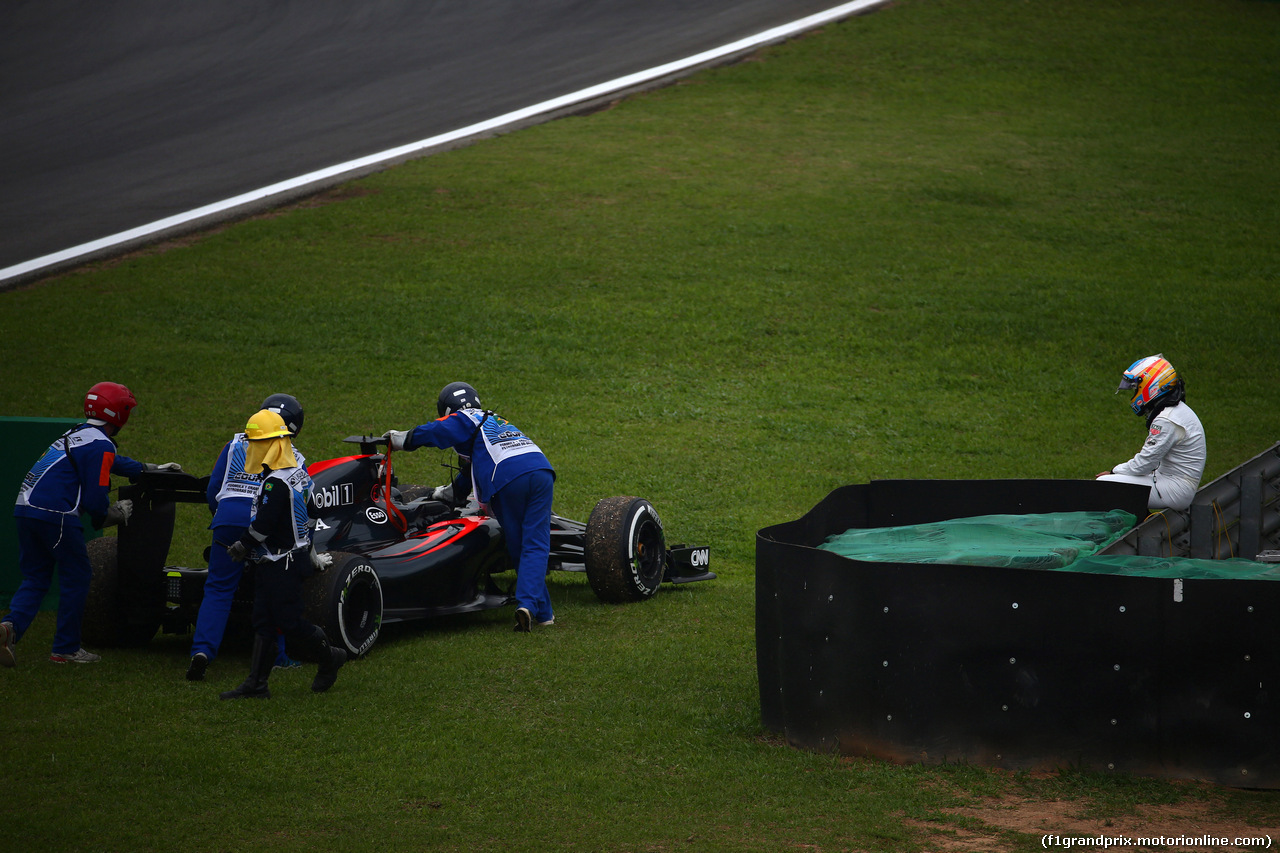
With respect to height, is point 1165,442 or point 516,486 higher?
point 1165,442

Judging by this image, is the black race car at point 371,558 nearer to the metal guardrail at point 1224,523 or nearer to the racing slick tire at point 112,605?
the racing slick tire at point 112,605

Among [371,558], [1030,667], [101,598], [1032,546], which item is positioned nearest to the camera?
[1030,667]

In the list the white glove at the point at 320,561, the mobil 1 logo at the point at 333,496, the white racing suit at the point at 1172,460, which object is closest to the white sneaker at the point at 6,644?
the white glove at the point at 320,561

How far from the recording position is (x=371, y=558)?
9.26 metres

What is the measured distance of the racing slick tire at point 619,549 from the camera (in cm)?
1041

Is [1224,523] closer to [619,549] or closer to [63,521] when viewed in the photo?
[619,549]

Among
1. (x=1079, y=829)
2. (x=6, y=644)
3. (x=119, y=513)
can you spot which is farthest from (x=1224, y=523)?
(x=6, y=644)

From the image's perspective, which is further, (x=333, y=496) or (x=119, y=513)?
(x=333, y=496)

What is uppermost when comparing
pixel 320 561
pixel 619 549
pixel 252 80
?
pixel 252 80

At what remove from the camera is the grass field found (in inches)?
244

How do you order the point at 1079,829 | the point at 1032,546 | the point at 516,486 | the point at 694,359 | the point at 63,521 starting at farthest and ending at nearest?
the point at 694,359 → the point at 516,486 → the point at 63,521 → the point at 1032,546 → the point at 1079,829

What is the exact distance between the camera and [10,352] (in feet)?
61.8

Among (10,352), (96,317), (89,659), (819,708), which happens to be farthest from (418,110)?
(819,708)

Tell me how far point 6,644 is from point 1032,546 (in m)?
6.92
